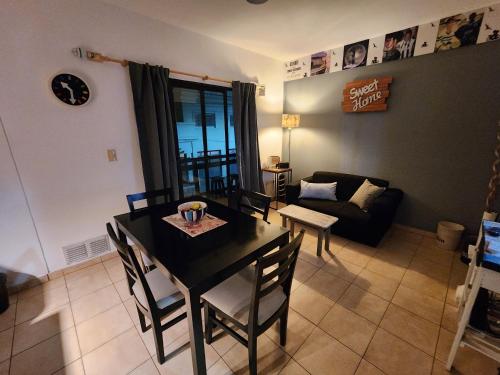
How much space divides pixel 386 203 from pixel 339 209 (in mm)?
535

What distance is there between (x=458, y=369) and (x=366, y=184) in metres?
2.07

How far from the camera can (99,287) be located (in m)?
2.02

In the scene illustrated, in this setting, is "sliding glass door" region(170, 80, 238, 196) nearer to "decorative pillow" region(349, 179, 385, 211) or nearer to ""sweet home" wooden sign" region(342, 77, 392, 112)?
""sweet home" wooden sign" region(342, 77, 392, 112)

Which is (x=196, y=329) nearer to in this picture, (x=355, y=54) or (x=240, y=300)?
(x=240, y=300)

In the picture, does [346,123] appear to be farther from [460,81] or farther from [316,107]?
[460,81]

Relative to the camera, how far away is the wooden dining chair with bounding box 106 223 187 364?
114cm

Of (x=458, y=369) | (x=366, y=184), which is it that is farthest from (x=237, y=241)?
(x=366, y=184)

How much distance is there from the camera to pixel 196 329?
103 centimetres

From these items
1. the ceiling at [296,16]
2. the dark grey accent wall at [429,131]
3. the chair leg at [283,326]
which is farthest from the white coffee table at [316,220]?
the ceiling at [296,16]


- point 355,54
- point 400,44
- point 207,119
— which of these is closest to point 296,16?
point 355,54

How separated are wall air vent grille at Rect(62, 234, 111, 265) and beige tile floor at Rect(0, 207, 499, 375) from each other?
0.13 meters

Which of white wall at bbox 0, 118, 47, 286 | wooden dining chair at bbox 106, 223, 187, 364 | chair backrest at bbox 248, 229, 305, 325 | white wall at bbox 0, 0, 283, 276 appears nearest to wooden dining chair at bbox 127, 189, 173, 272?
wooden dining chair at bbox 106, 223, 187, 364

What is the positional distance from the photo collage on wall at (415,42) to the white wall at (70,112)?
6.63 ft

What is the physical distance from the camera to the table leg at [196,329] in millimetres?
971
